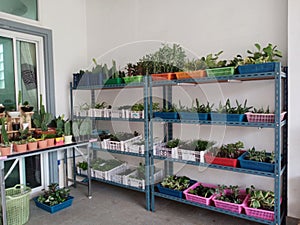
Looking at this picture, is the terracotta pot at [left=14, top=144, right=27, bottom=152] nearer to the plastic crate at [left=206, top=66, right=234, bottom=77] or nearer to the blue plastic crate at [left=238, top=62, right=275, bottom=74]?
the plastic crate at [left=206, top=66, right=234, bottom=77]

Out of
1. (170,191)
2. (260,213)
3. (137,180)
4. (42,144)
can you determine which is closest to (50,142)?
(42,144)

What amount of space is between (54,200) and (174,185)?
1464mm

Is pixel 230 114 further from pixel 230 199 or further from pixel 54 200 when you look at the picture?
pixel 54 200

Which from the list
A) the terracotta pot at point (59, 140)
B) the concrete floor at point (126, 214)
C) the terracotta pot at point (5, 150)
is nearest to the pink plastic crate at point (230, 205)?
the concrete floor at point (126, 214)

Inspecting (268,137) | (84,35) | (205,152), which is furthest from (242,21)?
(84,35)

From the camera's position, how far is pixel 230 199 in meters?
2.46

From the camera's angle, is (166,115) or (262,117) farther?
(166,115)

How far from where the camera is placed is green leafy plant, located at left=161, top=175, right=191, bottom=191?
9.15 ft

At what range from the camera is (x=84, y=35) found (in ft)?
13.3

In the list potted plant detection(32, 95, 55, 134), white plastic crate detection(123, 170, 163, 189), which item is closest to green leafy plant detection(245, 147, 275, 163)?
white plastic crate detection(123, 170, 163, 189)

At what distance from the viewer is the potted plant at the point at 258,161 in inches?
86.8

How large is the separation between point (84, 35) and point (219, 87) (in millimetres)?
2416

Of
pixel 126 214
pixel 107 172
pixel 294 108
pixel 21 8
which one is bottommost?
pixel 126 214

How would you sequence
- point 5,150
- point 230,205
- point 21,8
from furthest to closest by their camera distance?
point 21,8, point 5,150, point 230,205
